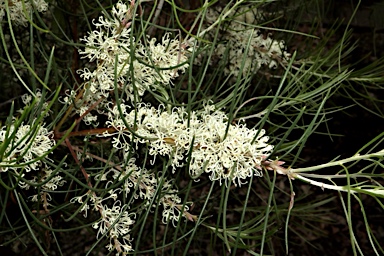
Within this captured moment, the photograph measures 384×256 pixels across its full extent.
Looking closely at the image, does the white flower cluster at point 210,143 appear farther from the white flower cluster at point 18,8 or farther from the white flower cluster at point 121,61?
the white flower cluster at point 18,8

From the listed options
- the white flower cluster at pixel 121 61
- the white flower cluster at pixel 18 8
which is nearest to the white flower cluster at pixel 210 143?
the white flower cluster at pixel 121 61

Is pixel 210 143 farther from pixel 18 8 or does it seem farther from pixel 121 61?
pixel 18 8

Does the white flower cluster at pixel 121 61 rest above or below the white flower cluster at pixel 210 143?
above

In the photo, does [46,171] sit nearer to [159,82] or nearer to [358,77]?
[159,82]

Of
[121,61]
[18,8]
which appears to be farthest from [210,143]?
[18,8]

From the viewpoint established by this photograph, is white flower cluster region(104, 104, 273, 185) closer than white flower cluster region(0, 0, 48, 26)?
Yes

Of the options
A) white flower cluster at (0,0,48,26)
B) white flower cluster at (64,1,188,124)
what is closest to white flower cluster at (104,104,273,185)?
white flower cluster at (64,1,188,124)

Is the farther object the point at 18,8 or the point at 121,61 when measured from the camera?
the point at 18,8

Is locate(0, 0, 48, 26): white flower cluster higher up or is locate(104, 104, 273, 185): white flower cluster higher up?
locate(0, 0, 48, 26): white flower cluster

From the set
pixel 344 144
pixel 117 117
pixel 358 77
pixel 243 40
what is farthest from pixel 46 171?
pixel 344 144

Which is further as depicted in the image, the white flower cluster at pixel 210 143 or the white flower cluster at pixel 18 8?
the white flower cluster at pixel 18 8

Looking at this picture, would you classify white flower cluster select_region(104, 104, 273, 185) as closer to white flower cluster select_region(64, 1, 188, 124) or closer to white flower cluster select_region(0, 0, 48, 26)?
white flower cluster select_region(64, 1, 188, 124)
